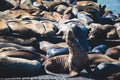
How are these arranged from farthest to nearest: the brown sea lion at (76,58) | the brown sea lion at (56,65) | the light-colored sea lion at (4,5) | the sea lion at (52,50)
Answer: the light-colored sea lion at (4,5)
the sea lion at (52,50)
the brown sea lion at (56,65)
the brown sea lion at (76,58)

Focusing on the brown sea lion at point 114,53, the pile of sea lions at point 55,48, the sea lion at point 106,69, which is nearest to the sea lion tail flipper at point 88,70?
the pile of sea lions at point 55,48

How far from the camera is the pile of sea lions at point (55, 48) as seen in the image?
761 centimetres

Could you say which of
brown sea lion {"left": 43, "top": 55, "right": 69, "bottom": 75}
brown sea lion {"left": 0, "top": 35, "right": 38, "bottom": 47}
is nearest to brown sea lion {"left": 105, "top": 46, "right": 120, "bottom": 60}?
brown sea lion {"left": 43, "top": 55, "right": 69, "bottom": 75}

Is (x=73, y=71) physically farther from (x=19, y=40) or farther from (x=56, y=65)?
(x=19, y=40)

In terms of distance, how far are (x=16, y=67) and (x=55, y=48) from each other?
171 centimetres

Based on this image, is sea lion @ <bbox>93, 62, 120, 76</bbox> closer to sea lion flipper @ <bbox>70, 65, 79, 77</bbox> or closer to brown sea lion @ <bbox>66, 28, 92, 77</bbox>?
brown sea lion @ <bbox>66, 28, 92, 77</bbox>

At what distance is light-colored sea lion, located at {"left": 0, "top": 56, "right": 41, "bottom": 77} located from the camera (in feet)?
24.6

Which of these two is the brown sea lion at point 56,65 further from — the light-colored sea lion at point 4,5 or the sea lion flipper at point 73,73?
the light-colored sea lion at point 4,5

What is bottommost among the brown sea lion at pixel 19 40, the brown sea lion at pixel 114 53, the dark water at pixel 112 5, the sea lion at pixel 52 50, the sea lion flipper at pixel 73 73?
the sea lion flipper at pixel 73 73

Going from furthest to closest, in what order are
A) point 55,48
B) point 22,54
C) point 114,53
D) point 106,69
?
1. point 114,53
2. point 55,48
3. point 22,54
4. point 106,69

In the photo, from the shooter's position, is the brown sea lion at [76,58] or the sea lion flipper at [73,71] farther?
the brown sea lion at [76,58]

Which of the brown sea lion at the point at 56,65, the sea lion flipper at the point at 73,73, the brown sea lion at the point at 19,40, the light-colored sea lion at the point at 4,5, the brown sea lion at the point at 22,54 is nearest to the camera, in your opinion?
the sea lion flipper at the point at 73,73

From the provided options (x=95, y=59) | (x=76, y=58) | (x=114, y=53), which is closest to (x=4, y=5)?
(x=114, y=53)

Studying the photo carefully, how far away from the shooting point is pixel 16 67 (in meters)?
7.57
